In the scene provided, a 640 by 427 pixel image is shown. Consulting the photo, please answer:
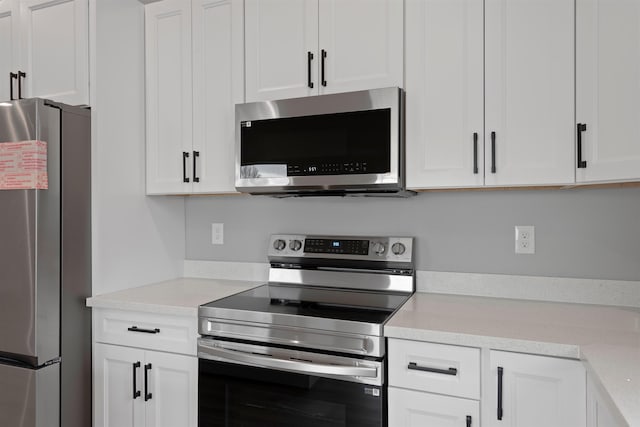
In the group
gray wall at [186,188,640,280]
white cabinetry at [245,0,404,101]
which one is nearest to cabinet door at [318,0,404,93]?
white cabinetry at [245,0,404,101]

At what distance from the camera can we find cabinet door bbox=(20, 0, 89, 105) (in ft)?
6.55

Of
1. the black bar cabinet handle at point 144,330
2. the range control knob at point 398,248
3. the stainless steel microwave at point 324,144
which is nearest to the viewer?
the stainless steel microwave at point 324,144

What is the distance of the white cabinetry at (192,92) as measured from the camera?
204 centimetres

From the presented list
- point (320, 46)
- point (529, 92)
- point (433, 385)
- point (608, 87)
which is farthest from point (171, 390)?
point (608, 87)

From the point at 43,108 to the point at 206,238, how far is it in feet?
3.37

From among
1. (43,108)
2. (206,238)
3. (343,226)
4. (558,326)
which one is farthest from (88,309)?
(558,326)

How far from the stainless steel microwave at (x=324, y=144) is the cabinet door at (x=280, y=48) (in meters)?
0.09

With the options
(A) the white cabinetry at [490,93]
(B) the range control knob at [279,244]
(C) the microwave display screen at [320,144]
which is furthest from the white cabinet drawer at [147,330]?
(A) the white cabinetry at [490,93]

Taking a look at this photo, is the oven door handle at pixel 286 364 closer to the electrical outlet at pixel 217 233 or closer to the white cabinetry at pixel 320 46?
the electrical outlet at pixel 217 233

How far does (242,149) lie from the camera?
1.95m

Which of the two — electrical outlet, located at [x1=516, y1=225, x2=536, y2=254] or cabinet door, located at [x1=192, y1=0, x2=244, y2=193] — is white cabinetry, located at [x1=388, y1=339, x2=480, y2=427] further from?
cabinet door, located at [x1=192, y1=0, x2=244, y2=193]

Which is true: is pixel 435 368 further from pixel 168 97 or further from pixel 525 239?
pixel 168 97

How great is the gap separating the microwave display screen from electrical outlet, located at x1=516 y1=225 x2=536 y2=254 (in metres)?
0.67

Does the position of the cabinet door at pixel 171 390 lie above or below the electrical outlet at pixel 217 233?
below
